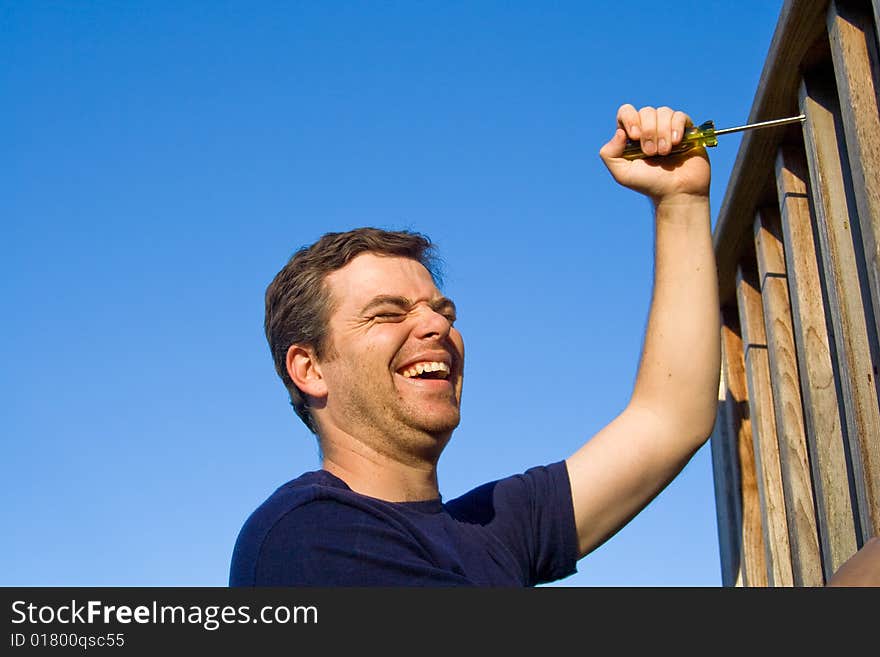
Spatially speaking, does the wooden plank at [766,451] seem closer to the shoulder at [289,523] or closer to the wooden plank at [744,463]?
the wooden plank at [744,463]

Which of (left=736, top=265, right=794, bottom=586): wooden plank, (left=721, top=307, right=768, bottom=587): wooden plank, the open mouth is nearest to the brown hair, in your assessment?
the open mouth

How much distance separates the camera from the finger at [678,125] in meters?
2.22

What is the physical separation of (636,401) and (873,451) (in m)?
0.52

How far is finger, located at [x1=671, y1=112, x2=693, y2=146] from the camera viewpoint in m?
2.22

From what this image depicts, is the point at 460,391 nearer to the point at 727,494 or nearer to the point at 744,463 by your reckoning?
the point at 744,463

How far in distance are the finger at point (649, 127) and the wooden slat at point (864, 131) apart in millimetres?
404

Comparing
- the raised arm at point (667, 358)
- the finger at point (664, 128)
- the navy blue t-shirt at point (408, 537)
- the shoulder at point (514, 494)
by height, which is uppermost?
the finger at point (664, 128)

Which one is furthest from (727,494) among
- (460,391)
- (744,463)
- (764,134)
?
(460,391)

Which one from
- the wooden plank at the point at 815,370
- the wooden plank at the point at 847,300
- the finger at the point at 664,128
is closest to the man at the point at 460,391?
the finger at the point at 664,128

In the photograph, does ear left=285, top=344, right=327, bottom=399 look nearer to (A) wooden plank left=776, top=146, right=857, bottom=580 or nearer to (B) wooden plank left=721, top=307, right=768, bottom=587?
(A) wooden plank left=776, top=146, right=857, bottom=580

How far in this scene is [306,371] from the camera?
2502 mm

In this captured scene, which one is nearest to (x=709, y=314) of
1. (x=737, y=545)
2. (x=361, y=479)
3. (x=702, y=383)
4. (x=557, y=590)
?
(x=702, y=383)

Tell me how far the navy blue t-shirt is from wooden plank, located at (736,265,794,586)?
102cm

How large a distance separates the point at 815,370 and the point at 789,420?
334mm
